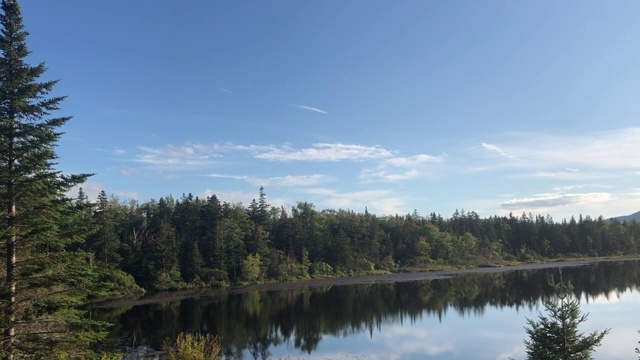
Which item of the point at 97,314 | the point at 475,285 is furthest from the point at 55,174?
the point at 475,285

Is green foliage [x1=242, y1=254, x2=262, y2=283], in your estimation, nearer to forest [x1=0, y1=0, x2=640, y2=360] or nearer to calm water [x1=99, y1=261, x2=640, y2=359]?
forest [x1=0, y1=0, x2=640, y2=360]

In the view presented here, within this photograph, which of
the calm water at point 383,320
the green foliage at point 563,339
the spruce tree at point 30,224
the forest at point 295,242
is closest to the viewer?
the spruce tree at point 30,224

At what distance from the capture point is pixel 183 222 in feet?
403

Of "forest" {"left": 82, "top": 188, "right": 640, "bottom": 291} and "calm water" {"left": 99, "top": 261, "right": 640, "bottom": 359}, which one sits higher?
"forest" {"left": 82, "top": 188, "right": 640, "bottom": 291}

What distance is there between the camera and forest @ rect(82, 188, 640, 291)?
314 ft

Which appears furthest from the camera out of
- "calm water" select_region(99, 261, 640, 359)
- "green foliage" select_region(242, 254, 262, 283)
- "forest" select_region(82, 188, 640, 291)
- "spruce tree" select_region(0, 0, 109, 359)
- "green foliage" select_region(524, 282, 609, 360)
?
"green foliage" select_region(242, 254, 262, 283)

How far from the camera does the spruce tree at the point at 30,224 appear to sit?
17719 millimetres

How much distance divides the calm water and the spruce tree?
2061 centimetres

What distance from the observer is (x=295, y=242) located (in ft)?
407

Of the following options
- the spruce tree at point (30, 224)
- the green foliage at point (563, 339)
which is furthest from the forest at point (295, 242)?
the green foliage at point (563, 339)

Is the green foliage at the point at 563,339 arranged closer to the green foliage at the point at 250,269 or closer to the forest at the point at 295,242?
the forest at the point at 295,242

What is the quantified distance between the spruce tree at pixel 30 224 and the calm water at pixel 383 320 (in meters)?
20.6

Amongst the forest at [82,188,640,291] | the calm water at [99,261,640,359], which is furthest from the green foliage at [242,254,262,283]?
the calm water at [99,261,640,359]

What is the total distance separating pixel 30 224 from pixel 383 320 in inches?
1650
